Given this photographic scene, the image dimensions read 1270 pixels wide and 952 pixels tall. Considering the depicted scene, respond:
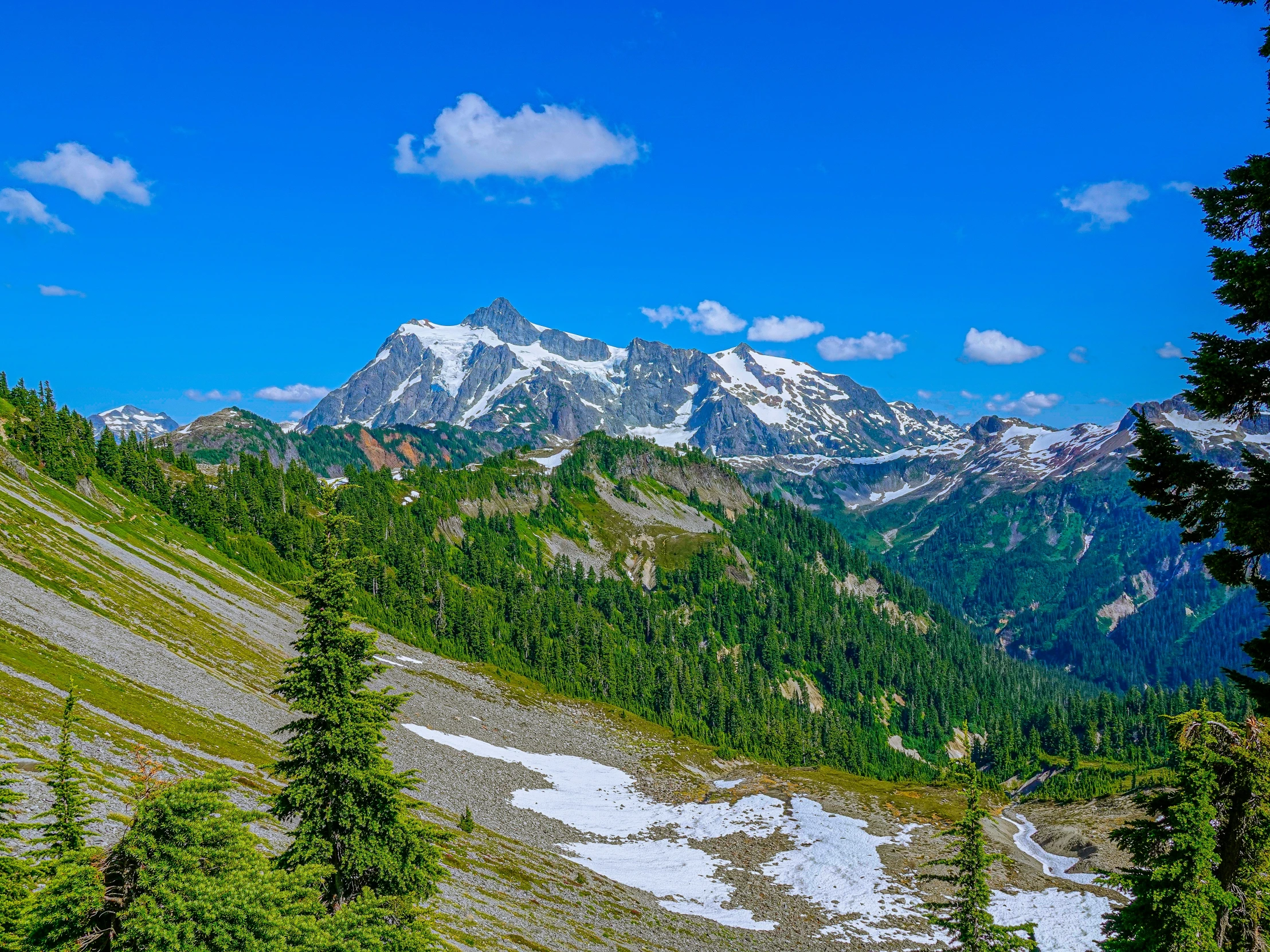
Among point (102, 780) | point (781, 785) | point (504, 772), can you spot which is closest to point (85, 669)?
point (102, 780)

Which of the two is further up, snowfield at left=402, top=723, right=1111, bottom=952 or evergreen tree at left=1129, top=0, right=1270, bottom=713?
evergreen tree at left=1129, top=0, right=1270, bottom=713

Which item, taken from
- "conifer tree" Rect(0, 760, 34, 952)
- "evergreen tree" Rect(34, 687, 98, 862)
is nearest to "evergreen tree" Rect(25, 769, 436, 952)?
"conifer tree" Rect(0, 760, 34, 952)

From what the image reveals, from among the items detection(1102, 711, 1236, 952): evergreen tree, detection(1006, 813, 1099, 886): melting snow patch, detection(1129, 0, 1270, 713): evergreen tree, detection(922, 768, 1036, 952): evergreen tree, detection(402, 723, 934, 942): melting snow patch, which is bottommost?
detection(402, 723, 934, 942): melting snow patch

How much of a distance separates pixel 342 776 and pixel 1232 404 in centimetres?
2294

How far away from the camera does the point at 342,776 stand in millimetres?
21922

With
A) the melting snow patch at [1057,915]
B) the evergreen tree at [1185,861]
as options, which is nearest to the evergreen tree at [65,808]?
the evergreen tree at [1185,861]

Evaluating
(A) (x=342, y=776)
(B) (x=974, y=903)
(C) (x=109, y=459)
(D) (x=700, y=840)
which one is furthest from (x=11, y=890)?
(C) (x=109, y=459)

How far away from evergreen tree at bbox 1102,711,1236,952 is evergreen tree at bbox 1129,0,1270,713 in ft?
24.5

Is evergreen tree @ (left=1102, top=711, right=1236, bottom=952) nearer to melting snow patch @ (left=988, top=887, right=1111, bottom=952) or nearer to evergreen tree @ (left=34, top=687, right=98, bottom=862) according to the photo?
evergreen tree @ (left=34, top=687, right=98, bottom=862)

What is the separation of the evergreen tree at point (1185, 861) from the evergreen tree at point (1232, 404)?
7464 millimetres

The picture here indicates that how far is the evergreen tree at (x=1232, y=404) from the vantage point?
438 inches

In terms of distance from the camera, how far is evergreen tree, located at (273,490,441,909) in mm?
21547

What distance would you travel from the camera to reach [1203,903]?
1750 cm

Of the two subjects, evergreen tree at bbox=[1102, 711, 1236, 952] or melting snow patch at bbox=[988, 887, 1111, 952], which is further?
melting snow patch at bbox=[988, 887, 1111, 952]
